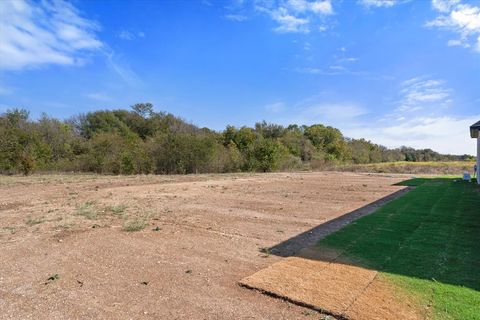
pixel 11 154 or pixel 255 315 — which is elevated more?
pixel 11 154

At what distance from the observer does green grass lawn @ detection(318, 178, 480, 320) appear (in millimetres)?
3120

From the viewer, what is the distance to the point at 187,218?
7.30 meters

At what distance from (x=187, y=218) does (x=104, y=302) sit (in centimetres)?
410

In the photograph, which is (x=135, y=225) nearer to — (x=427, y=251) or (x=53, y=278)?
(x=53, y=278)

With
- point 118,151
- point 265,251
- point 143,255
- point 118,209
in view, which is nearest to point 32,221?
A: point 118,209

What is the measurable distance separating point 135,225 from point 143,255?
1838 mm

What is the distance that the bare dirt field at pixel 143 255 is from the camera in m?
3.11

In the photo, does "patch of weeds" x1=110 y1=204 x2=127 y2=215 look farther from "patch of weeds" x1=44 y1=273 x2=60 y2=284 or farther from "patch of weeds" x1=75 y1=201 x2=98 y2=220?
"patch of weeds" x1=44 y1=273 x2=60 y2=284

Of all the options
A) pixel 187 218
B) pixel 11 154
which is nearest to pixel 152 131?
pixel 11 154

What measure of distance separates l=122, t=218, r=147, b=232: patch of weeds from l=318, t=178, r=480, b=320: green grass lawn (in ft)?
11.0

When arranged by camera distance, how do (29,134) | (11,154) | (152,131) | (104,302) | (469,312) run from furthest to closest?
(152,131) → (29,134) → (11,154) → (104,302) → (469,312)

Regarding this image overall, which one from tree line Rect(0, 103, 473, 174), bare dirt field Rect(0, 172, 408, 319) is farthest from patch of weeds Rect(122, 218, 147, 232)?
tree line Rect(0, 103, 473, 174)

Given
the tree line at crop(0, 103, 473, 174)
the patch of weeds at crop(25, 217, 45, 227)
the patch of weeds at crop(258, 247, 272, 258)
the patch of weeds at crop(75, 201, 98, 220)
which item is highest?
the tree line at crop(0, 103, 473, 174)

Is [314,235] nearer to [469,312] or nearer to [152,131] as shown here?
[469,312]
